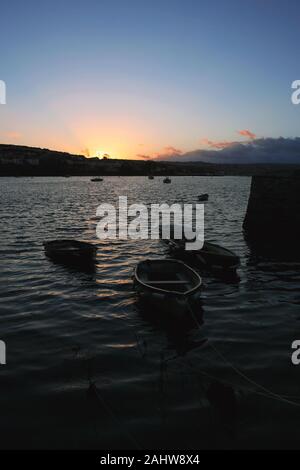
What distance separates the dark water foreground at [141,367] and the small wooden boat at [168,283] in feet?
2.69

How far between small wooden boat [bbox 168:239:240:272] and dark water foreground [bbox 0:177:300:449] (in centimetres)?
129

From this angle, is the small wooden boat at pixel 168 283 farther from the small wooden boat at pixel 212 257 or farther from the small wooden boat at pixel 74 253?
the small wooden boat at pixel 74 253

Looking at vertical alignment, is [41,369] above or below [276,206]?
below

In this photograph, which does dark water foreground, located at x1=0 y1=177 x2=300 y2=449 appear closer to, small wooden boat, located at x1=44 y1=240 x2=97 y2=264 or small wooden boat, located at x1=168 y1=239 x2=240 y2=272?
small wooden boat, located at x1=168 y1=239 x2=240 y2=272

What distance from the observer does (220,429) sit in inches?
297

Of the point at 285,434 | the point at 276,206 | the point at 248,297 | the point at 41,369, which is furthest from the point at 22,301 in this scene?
the point at 276,206

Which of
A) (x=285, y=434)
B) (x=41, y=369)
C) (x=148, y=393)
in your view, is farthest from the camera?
(x=41, y=369)

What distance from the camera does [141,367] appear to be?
10.0 meters

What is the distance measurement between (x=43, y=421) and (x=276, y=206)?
85.8 feet

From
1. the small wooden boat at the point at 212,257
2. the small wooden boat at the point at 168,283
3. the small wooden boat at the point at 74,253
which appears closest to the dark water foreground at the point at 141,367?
the small wooden boat at the point at 168,283

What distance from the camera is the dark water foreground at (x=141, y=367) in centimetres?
752

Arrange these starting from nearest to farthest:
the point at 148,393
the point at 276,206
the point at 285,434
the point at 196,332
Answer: the point at 285,434
the point at 148,393
the point at 196,332
the point at 276,206

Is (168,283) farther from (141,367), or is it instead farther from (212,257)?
(212,257)
